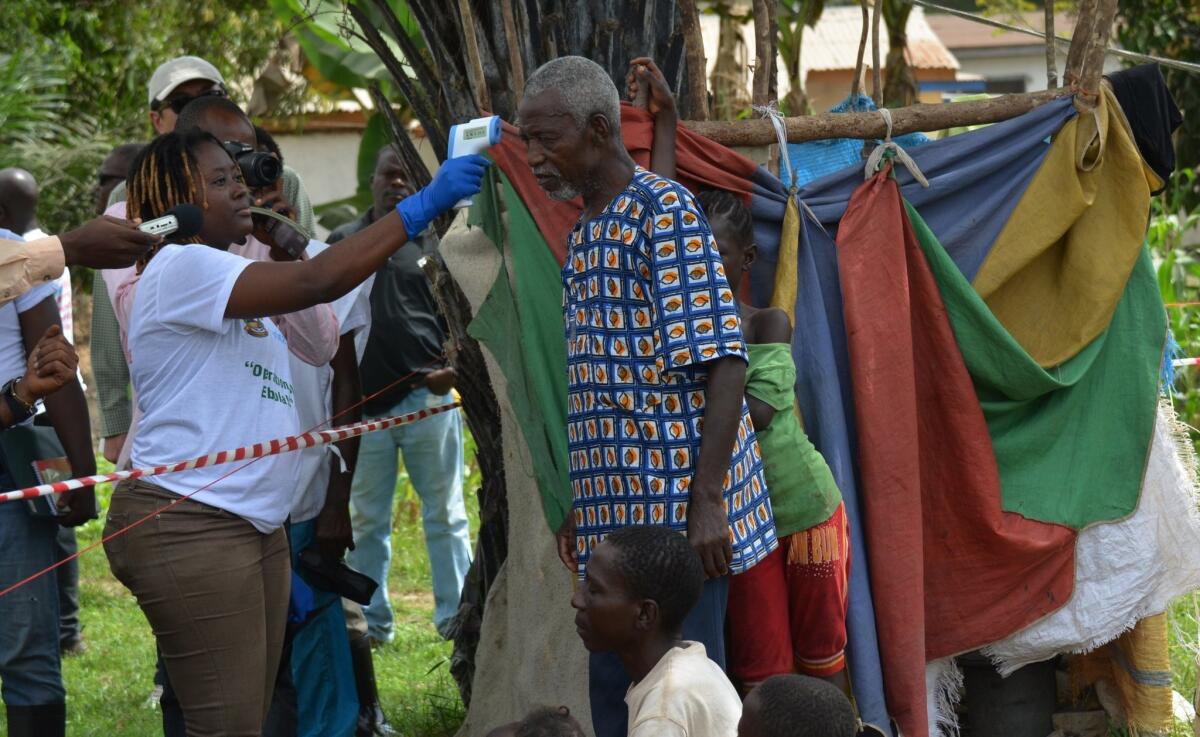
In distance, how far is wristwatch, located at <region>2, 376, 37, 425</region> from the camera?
398cm

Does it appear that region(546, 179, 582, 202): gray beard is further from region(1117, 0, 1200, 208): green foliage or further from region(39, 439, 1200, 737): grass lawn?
region(1117, 0, 1200, 208): green foliage

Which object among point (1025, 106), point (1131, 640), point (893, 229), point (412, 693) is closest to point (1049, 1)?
point (1025, 106)

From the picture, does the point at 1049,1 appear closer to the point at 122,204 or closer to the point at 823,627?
the point at 823,627

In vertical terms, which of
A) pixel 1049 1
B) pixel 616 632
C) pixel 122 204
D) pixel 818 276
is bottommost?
pixel 616 632

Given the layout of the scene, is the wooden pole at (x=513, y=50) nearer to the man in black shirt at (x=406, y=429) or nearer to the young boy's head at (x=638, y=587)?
the young boy's head at (x=638, y=587)

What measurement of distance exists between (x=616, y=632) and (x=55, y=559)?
206cm

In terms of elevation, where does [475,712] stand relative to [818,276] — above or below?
below

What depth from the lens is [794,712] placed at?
8.89 ft

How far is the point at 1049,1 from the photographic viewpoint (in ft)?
14.8

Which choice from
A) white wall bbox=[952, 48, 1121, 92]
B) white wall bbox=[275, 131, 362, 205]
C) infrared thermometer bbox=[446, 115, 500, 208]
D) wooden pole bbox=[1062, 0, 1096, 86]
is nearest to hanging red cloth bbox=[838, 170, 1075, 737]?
wooden pole bbox=[1062, 0, 1096, 86]

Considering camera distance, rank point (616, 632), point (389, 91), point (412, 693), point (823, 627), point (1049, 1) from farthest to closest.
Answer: point (389, 91) → point (412, 693) → point (1049, 1) → point (823, 627) → point (616, 632)

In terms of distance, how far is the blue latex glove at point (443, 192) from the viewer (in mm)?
3344

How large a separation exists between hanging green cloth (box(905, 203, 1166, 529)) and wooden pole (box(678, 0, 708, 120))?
0.70 metres

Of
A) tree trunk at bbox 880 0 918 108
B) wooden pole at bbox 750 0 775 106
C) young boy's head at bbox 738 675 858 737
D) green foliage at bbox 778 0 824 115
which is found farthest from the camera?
tree trunk at bbox 880 0 918 108
